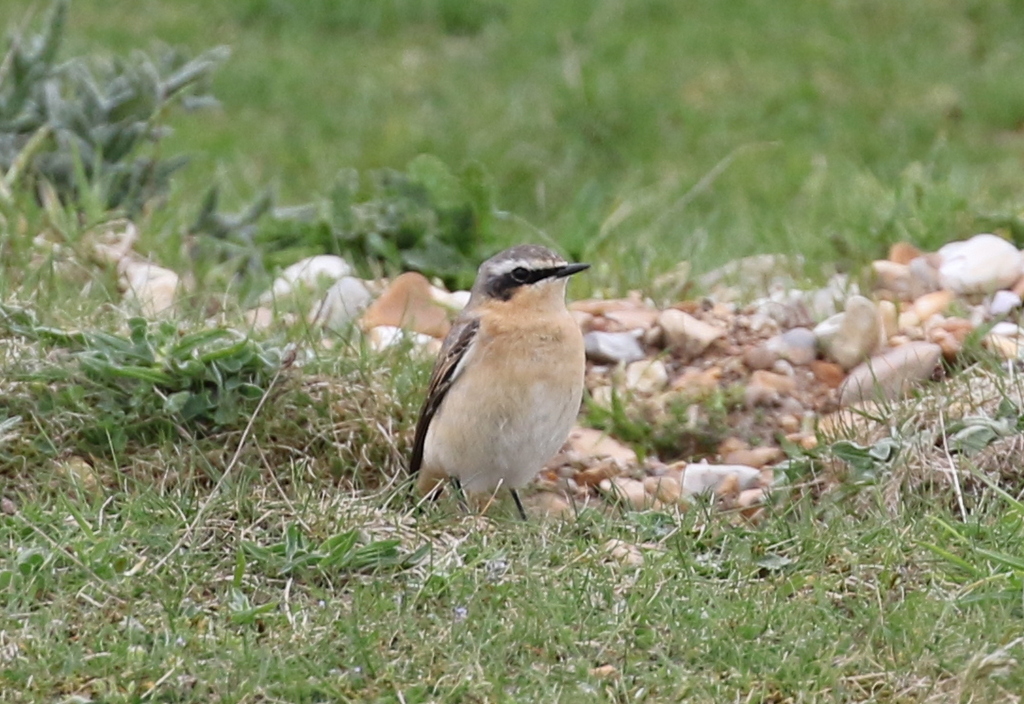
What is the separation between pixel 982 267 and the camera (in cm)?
751

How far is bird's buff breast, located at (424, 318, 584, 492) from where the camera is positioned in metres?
6.04

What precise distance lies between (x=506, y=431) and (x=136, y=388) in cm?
135

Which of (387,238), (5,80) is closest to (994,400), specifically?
(387,238)

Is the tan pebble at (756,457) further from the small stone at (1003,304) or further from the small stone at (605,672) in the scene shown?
the small stone at (605,672)

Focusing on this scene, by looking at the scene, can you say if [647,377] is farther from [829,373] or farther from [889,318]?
[889,318]

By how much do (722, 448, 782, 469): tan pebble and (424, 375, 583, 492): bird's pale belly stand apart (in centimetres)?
Result: 89

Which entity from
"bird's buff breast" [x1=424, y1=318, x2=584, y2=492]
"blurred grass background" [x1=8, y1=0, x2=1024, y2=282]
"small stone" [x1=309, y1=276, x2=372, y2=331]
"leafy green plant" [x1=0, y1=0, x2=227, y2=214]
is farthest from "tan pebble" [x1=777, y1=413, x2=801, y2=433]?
"leafy green plant" [x1=0, y1=0, x2=227, y2=214]

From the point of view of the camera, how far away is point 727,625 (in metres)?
4.68

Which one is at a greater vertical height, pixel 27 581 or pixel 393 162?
pixel 27 581

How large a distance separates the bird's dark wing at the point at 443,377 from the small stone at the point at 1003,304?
2.47 metres

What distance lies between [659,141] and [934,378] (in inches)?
238

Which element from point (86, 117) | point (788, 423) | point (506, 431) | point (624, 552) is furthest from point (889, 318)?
point (86, 117)

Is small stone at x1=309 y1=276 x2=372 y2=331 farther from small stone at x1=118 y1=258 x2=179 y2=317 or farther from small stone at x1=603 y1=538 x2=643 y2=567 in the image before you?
small stone at x1=603 y1=538 x2=643 y2=567

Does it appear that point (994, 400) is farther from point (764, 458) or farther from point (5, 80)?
point (5, 80)
